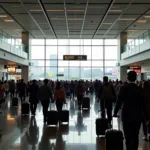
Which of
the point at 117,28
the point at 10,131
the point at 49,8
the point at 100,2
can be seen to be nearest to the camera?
→ the point at 10,131

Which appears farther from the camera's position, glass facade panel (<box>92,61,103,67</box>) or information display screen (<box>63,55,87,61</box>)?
glass facade panel (<box>92,61,103,67</box>)

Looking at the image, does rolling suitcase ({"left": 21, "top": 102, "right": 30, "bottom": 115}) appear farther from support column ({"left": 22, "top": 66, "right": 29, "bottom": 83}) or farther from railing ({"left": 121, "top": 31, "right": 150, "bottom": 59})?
support column ({"left": 22, "top": 66, "right": 29, "bottom": 83})

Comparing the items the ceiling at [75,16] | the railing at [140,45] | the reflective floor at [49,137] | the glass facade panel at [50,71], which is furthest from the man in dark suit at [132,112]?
the glass facade panel at [50,71]

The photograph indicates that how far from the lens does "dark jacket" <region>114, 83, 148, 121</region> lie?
569 centimetres

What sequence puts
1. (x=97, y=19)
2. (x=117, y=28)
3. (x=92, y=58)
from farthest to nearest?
(x=92, y=58), (x=117, y=28), (x=97, y=19)

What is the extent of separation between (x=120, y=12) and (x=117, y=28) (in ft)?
30.1

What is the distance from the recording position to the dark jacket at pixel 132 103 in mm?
5688

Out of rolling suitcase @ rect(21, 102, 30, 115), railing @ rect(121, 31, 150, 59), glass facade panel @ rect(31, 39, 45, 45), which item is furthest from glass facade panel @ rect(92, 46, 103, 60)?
rolling suitcase @ rect(21, 102, 30, 115)

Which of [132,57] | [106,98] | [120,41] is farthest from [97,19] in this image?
[106,98]

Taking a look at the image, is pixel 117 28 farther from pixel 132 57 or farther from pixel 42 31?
pixel 42 31

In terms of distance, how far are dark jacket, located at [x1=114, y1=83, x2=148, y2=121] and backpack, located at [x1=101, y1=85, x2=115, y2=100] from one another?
582 centimetres

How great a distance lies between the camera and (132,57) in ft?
105

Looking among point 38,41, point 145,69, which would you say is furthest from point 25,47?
point 145,69

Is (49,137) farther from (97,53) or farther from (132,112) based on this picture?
(97,53)
